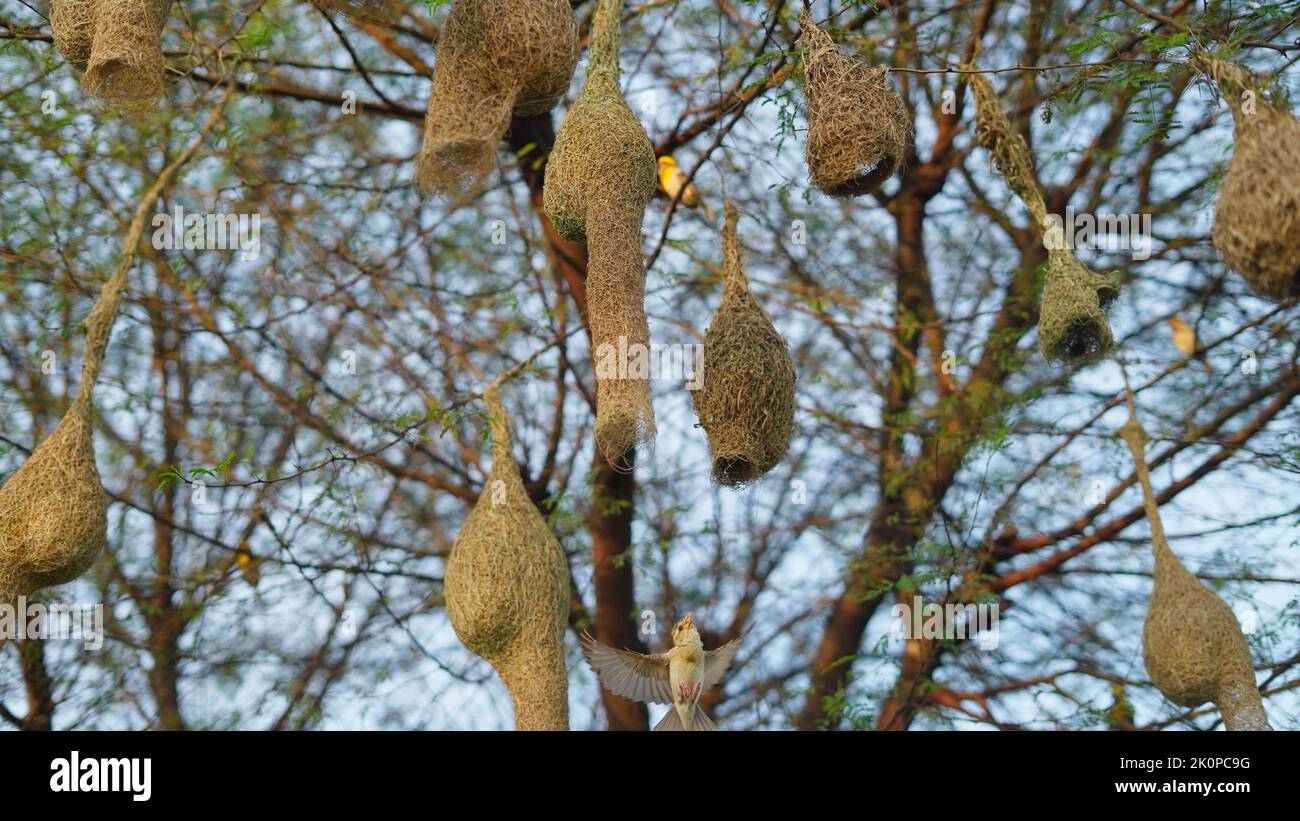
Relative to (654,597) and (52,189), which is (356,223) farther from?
(654,597)

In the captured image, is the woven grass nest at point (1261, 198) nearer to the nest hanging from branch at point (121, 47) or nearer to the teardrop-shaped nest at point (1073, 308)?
the teardrop-shaped nest at point (1073, 308)

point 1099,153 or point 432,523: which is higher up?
point 1099,153

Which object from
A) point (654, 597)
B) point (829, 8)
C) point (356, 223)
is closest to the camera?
point (829, 8)

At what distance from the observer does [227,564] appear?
22.4 feet

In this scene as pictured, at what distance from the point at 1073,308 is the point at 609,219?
5.15 feet

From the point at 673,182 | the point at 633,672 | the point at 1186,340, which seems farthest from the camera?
the point at 1186,340

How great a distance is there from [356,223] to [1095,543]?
150 inches

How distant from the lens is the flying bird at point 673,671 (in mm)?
4273

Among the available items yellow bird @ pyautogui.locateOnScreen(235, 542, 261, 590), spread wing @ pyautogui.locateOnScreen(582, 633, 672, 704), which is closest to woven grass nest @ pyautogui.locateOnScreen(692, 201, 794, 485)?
spread wing @ pyautogui.locateOnScreen(582, 633, 672, 704)

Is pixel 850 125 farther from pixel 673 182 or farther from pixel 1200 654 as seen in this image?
pixel 673 182

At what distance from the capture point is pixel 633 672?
441cm

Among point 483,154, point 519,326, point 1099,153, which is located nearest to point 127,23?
point 483,154

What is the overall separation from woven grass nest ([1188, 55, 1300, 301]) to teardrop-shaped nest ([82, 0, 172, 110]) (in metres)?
2.75

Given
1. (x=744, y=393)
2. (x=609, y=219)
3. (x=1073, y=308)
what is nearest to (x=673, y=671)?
(x=744, y=393)
